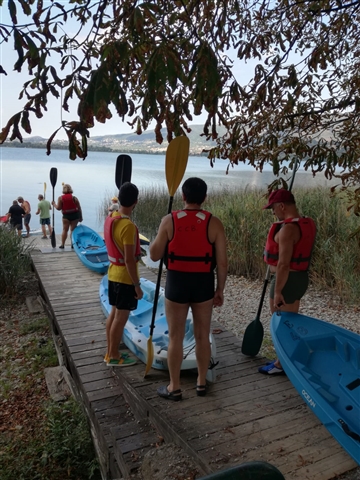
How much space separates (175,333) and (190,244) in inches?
26.0

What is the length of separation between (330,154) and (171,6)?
5.71 ft

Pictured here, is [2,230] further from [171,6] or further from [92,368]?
[171,6]

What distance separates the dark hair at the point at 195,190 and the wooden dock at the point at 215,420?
1464 mm

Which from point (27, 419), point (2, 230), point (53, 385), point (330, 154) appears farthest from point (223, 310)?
point (2, 230)

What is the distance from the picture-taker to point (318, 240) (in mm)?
7617

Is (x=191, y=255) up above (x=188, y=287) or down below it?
above

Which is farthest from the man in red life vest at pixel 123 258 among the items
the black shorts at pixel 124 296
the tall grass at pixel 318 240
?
the tall grass at pixel 318 240

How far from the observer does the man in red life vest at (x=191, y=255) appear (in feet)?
8.66

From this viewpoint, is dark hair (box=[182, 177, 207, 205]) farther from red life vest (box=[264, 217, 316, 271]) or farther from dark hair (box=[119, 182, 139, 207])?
red life vest (box=[264, 217, 316, 271])

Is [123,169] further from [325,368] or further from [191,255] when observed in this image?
[325,368]

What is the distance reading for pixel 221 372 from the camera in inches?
132

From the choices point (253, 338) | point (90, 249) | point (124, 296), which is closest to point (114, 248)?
point (124, 296)

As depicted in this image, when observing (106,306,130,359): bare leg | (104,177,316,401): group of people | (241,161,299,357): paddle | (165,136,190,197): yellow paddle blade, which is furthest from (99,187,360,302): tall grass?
(106,306,130,359): bare leg

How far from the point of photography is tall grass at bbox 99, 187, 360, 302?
22.4 ft
